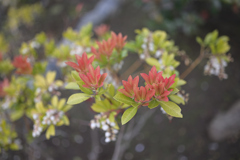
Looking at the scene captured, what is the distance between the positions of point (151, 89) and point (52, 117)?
1.96ft

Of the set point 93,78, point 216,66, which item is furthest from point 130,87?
point 216,66

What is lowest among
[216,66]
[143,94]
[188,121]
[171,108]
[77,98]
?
[188,121]

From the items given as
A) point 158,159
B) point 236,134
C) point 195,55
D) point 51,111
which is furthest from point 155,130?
point 51,111

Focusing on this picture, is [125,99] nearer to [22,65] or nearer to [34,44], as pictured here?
[22,65]

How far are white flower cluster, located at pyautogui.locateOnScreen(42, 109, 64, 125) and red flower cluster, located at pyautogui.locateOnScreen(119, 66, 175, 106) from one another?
1.59ft

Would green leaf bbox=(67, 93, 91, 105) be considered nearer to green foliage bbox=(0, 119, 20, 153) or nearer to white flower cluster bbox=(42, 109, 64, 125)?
white flower cluster bbox=(42, 109, 64, 125)

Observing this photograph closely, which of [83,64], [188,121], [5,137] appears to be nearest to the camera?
[83,64]

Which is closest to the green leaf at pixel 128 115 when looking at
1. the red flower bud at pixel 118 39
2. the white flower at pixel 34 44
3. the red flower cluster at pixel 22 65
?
the red flower bud at pixel 118 39

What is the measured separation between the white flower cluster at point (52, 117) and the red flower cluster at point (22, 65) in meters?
0.44

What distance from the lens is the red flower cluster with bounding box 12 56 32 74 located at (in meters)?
1.30

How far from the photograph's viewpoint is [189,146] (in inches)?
70.1

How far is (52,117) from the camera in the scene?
1.05 m

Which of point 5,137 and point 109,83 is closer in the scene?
point 109,83

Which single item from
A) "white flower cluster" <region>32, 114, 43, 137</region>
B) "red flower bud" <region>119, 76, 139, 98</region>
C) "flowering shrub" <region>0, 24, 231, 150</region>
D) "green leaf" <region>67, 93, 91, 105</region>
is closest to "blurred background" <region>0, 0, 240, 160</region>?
"flowering shrub" <region>0, 24, 231, 150</region>
